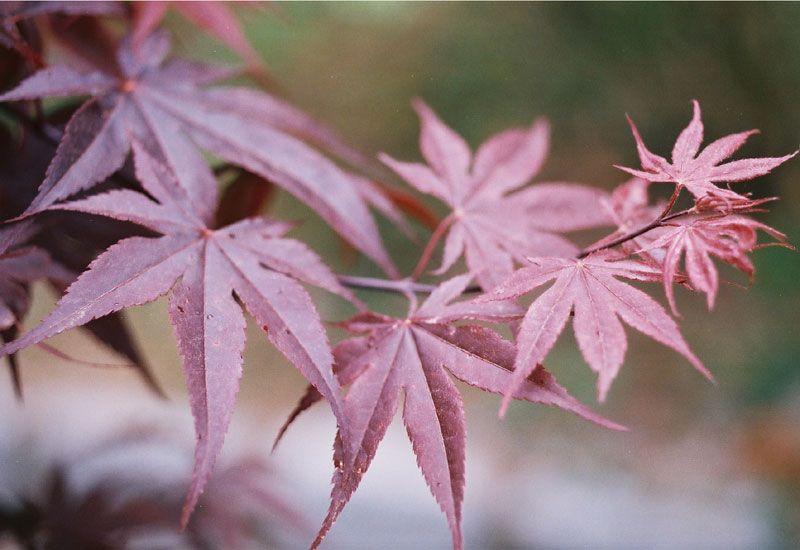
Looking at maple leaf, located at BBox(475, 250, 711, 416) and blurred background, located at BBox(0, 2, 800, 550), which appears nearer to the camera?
maple leaf, located at BBox(475, 250, 711, 416)

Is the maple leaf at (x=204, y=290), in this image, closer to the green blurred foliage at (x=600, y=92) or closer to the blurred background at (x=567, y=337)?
the blurred background at (x=567, y=337)

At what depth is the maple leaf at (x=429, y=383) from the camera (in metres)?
0.36

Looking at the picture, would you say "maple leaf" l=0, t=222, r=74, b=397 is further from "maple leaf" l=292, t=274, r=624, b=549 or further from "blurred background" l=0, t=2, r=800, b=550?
"blurred background" l=0, t=2, r=800, b=550

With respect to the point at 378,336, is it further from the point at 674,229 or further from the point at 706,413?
the point at 706,413

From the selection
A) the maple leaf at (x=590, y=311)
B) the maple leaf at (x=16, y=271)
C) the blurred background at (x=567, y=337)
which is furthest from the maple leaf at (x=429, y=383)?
the blurred background at (x=567, y=337)

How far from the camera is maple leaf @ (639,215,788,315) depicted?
1.09 ft

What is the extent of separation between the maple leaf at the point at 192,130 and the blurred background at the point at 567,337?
111 centimetres

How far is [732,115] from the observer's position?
5.24 ft

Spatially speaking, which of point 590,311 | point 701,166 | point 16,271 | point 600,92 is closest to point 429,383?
point 590,311

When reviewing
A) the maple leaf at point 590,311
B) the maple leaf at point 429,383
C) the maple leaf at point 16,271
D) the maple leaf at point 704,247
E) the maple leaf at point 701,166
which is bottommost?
the maple leaf at point 16,271

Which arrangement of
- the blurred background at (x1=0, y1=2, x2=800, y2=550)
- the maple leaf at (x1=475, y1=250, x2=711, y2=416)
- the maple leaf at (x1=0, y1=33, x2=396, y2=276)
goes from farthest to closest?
the blurred background at (x1=0, y1=2, x2=800, y2=550) < the maple leaf at (x1=0, y1=33, x2=396, y2=276) < the maple leaf at (x1=475, y1=250, x2=711, y2=416)

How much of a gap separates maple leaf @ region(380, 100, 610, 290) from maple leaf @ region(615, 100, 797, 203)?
0.36 feet

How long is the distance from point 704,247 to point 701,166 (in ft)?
0.19

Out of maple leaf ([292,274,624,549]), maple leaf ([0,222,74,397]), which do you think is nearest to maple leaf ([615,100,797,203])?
maple leaf ([292,274,624,549])
